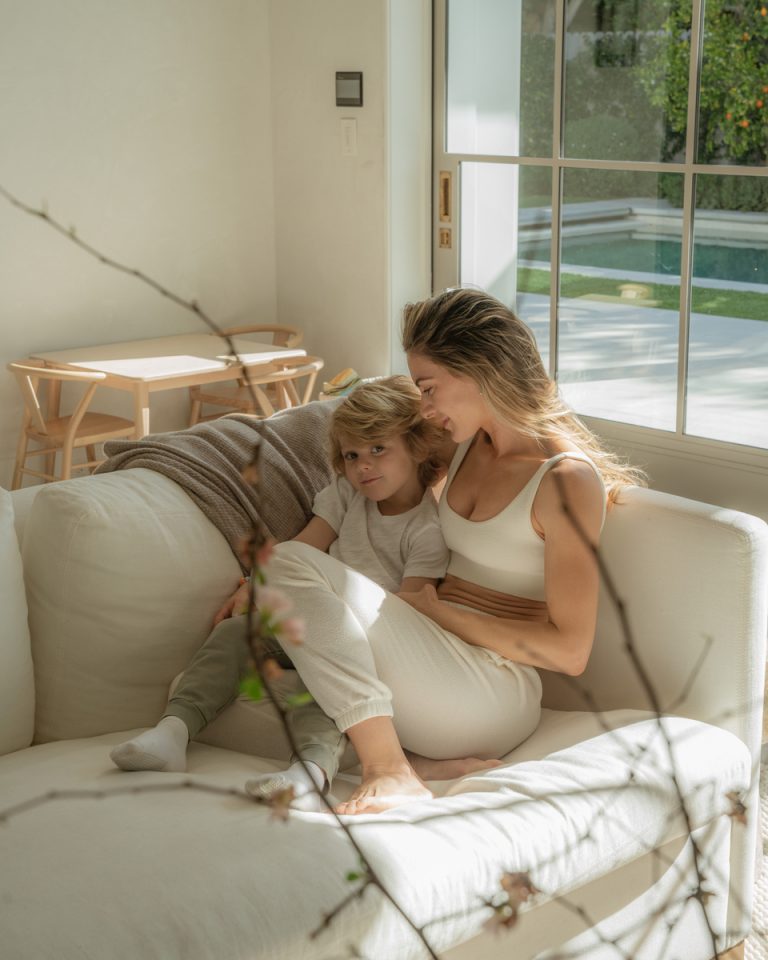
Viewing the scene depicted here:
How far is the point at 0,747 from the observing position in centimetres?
200

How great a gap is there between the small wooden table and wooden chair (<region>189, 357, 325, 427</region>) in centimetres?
5

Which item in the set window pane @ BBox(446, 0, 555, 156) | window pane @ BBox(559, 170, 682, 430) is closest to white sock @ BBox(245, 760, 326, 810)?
window pane @ BBox(559, 170, 682, 430)

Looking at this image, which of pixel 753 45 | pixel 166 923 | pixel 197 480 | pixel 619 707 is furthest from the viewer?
pixel 753 45

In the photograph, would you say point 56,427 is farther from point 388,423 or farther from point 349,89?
point 388,423

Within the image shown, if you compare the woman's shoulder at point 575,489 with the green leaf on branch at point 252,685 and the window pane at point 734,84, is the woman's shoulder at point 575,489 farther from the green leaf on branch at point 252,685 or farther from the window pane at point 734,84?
the window pane at point 734,84

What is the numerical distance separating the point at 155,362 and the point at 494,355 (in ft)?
7.50

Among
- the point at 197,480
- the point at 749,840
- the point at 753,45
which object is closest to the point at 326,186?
the point at 753,45

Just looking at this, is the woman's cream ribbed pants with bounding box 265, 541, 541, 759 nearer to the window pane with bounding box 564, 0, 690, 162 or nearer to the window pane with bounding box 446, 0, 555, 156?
the window pane with bounding box 564, 0, 690, 162

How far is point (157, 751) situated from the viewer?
1.80 m

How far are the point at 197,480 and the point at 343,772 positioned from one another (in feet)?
2.23

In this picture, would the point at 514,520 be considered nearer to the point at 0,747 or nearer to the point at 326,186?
the point at 0,747

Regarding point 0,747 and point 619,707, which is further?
point 619,707

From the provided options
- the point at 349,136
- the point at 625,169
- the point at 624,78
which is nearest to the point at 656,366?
the point at 625,169

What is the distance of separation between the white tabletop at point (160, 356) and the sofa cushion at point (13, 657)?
1813mm
